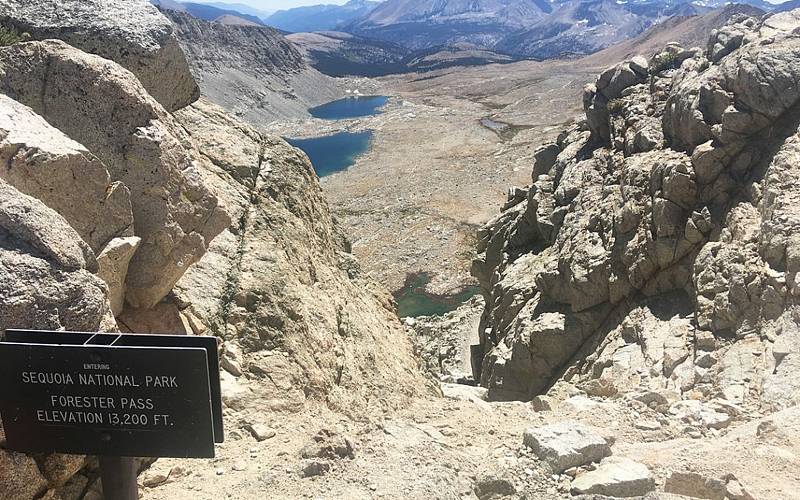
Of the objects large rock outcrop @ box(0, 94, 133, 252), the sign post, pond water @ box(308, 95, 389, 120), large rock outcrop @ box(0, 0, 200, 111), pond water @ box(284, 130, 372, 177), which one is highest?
large rock outcrop @ box(0, 0, 200, 111)

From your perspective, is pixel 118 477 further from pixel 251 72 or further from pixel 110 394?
pixel 251 72

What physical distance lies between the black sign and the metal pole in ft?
0.86

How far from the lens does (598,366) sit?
56.2ft

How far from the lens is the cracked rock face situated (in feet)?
45.5

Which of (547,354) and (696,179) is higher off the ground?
(696,179)

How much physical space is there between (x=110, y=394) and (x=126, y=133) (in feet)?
→ 15.3

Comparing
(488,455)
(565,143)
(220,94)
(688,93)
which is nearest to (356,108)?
(220,94)

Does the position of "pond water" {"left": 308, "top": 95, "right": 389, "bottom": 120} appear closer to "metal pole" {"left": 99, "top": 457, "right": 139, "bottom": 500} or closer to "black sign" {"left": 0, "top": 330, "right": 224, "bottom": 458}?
"metal pole" {"left": 99, "top": 457, "right": 139, "bottom": 500}

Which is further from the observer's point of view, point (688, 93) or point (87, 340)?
point (688, 93)

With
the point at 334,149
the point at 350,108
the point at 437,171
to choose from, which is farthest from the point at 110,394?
the point at 350,108

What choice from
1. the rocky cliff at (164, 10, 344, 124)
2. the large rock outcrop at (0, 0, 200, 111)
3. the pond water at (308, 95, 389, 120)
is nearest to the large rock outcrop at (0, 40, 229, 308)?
the large rock outcrop at (0, 0, 200, 111)

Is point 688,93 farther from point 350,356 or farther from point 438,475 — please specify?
point 438,475

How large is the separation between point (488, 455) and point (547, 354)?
37.7 ft

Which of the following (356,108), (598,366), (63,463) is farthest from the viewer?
(356,108)
